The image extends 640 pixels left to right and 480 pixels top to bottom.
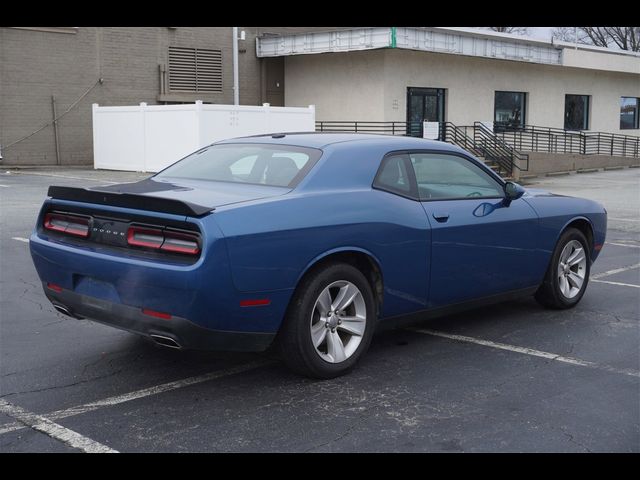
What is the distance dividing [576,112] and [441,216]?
34253mm

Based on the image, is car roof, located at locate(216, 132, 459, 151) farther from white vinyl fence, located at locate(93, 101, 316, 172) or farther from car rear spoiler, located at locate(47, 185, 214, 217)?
white vinyl fence, located at locate(93, 101, 316, 172)

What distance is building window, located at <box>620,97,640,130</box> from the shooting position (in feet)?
133

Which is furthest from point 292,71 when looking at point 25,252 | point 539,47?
point 25,252

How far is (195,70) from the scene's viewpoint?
30969mm

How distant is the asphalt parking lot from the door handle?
978mm

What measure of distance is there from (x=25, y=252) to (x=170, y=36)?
21.4 m

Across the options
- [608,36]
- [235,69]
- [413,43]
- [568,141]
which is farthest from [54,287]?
[608,36]

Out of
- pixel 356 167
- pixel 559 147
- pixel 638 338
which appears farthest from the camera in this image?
pixel 559 147

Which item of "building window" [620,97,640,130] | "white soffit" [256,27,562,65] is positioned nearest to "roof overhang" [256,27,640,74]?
"white soffit" [256,27,562,65]

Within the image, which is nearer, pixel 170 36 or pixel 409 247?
pixel 409 247

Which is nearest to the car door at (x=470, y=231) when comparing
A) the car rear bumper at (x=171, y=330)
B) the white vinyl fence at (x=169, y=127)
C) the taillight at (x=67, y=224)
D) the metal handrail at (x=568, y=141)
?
the car rear bumper at (x=171, y=330)

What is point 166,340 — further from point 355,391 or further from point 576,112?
point 576,112

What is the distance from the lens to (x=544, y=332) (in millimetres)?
6500

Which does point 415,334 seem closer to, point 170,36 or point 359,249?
point 359,249
